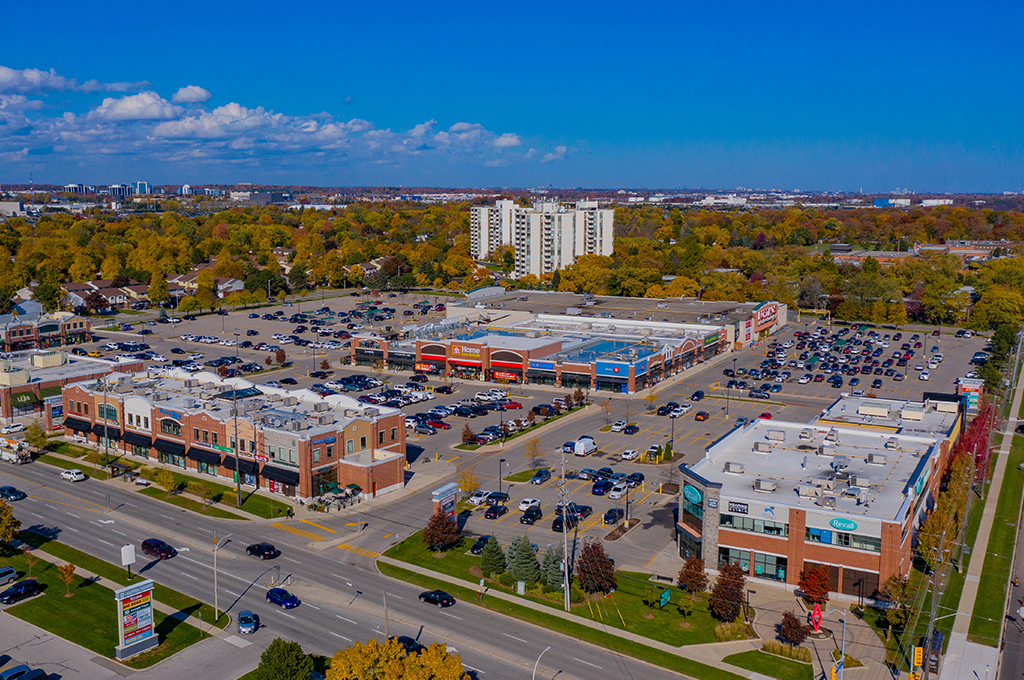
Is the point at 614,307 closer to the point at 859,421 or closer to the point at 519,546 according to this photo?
the point at 859,421

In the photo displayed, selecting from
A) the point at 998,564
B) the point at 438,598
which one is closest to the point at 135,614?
the point at 438,598

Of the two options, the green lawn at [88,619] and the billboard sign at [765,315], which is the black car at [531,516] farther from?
the billboard sign at [765,315]

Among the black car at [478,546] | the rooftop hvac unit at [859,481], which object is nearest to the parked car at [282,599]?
the black car at [478,546]

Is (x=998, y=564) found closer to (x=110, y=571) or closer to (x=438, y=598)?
(x=438, y=598)

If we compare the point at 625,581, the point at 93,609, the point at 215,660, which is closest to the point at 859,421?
the point at 625,581

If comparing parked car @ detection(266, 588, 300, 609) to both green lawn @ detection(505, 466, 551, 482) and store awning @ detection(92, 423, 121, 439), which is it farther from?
store awning @ detection(92, 423, 121, 439)
